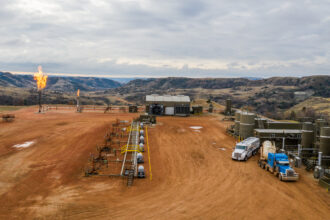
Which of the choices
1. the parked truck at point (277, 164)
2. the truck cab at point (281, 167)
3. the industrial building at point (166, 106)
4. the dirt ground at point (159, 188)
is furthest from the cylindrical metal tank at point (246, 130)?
the industrial building at point (166, 106)

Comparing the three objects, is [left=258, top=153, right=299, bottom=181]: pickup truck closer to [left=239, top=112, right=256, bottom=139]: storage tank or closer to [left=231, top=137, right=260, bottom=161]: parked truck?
[left=231, top=137, right=260, bottom=161]: parked truck

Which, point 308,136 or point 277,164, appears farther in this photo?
point 308,136

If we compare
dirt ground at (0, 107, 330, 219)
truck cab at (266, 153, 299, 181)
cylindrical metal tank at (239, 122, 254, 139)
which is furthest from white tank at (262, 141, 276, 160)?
cylindrical metal tank at (239, 122, 254, 139)

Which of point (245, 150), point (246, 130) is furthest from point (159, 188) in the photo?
point (246, 130)

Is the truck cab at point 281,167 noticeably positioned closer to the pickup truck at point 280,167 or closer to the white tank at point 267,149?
the pickup truck at point 280,167

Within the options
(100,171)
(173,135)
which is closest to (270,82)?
(173,135)

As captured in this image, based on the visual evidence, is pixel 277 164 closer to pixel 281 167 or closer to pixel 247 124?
pixel 281 167
